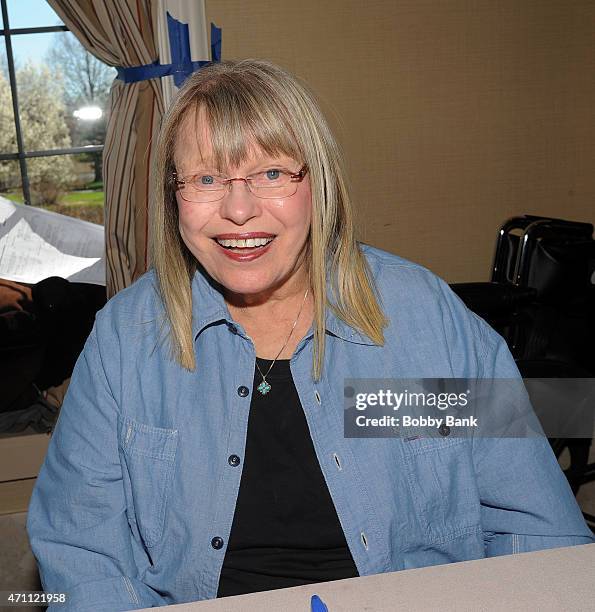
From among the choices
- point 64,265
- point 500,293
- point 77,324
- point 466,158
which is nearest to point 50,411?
point 77,324

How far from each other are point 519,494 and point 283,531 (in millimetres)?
376

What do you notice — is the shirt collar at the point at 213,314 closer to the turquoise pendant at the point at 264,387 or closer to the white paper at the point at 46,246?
the turquoise pendant at the point at 264,387

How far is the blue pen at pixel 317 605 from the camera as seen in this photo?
0.85 m


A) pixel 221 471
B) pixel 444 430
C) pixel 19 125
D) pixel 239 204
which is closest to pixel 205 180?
pixel 239 204

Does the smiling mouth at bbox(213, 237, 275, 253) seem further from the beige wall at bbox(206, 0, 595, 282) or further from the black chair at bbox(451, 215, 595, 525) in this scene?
the beige wall at bbox(206, 0, 595, 282)

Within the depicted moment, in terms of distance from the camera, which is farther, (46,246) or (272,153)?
(46,246)

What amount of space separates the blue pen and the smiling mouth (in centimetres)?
55

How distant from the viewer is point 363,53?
3129mm

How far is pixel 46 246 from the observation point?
334 centimetres

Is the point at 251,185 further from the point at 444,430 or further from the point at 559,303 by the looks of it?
the point at 559,303

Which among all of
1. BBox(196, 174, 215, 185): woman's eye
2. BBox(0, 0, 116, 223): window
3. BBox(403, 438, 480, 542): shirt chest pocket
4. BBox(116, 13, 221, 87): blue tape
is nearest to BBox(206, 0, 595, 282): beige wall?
BBox(116, 13, 221, 87): blue tape

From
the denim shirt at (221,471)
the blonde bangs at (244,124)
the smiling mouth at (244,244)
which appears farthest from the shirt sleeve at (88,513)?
the blonde bangs at (244,124)

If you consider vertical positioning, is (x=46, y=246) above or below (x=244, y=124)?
below

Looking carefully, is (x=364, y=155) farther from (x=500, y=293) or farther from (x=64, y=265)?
(x=64, y=265)
